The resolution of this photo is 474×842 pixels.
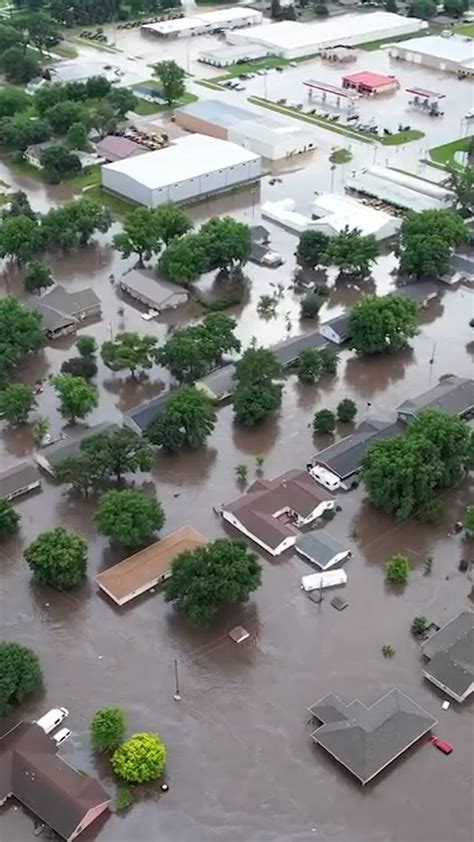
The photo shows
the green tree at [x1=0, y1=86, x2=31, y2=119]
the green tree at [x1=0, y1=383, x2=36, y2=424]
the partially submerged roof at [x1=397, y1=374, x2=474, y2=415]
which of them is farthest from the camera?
the green tree at [x1=0, y1=86, x2=31, y2=119]

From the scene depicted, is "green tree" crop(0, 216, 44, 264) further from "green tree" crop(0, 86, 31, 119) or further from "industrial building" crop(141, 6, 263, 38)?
"industrial building" crop(141, 6, 263, 38)

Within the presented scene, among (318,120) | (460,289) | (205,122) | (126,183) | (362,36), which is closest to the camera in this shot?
(460,289)

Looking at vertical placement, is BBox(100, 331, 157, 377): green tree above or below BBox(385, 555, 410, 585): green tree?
above

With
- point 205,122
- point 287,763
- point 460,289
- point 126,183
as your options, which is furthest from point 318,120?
point 287,763

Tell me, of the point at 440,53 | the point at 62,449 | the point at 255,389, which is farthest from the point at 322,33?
the point at 62,449

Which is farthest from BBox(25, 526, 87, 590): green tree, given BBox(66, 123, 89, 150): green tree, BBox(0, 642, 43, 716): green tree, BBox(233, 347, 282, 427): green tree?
BBox(66, 123, 89, 150): green tree

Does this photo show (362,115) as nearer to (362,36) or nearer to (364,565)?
(362,36)

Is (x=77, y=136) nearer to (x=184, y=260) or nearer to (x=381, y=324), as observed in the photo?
(x=184, y=260)
